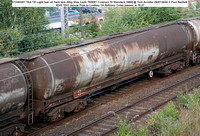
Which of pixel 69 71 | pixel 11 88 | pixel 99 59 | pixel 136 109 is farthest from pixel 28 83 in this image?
pixel 136 109

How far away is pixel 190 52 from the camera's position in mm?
18484

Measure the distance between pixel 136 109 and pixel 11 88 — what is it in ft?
20.4

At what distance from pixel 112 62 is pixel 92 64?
1341 mm

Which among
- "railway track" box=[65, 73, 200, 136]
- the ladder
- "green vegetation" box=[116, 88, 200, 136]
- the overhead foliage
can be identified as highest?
the overhead foliage

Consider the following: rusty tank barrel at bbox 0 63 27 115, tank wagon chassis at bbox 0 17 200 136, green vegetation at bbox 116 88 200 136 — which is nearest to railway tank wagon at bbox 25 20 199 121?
tank wagon chassis at bbox 0 17 200 136

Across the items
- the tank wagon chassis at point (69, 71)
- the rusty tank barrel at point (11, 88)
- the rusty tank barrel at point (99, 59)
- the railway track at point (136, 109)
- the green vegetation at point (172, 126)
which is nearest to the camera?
the green vegetation at point (172, 126)

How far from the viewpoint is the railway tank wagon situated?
11.0 m

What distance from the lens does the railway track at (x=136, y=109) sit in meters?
11.1

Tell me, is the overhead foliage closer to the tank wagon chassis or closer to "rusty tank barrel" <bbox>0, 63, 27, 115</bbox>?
the tank wagon chassis

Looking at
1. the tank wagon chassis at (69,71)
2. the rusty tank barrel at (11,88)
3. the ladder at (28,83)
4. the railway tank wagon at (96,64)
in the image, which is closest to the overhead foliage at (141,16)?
the railway tank wagon at (96,64)

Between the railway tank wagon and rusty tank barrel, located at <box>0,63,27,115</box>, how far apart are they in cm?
70

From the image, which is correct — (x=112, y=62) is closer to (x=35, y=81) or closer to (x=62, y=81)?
(x=62, y=81)

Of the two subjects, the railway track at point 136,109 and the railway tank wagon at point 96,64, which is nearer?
the railway tank wagon at point 96,64

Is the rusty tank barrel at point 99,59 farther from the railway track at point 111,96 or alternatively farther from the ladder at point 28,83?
the railway track at point 111,96
